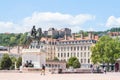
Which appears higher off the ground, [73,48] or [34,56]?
[73,48]

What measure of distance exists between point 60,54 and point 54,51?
379cm

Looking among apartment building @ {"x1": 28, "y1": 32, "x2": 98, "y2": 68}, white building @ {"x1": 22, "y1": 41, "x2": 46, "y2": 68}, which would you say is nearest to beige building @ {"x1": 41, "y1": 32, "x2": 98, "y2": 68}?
apartment building @ {"x1": 28, "y1": 32, "x2": 98, "y2": 68}

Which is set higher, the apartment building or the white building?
the apartment building

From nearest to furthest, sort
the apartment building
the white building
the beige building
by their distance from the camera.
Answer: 1. the white building
2. the apartment building
3. the beige building

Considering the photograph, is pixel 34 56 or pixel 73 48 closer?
pixel 34 56

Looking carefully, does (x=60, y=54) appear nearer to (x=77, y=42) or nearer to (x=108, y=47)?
(x=77, y=42)

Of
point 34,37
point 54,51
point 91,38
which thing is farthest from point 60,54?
point 34,37

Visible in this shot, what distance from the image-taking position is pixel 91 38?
5295 inches

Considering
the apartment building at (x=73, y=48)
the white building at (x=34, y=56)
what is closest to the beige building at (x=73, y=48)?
the apartment building at (x=73, y=48)

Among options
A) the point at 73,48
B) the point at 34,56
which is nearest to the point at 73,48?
the point at 73,48

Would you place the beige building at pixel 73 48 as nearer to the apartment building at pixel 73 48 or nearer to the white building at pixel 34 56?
the apartment building at pixel 73 48

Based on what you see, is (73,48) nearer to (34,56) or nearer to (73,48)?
(73,48)

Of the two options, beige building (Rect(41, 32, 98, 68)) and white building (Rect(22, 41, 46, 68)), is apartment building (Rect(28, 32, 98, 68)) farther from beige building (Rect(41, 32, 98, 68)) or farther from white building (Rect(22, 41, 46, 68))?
white building (Rect(22, 41, 46, 68))

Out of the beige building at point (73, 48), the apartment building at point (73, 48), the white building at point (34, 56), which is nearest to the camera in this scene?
the white building at point (34, 56)
